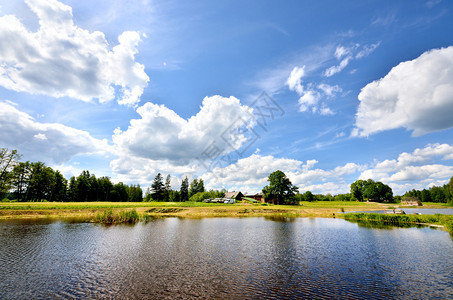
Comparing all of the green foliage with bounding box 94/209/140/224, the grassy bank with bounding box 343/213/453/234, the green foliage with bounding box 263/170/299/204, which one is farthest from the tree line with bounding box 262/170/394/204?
the green foliage with bounding box 94/209/140/224

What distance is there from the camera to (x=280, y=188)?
110875mm

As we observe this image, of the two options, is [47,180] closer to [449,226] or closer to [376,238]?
[376,238]

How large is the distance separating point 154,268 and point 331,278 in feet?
54.6

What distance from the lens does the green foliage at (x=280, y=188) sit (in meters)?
111

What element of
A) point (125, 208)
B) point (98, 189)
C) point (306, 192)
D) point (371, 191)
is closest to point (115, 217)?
point (125, 208)

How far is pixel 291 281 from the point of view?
1761 centimetres

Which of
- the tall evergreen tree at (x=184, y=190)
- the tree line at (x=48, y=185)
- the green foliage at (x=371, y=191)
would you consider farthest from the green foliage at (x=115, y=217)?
the green foliage at (x=371, y=191)

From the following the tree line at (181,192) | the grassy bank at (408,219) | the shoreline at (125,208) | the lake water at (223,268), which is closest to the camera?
the lake water at (223,268)

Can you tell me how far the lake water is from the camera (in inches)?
609

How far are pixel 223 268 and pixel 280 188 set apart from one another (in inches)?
3753

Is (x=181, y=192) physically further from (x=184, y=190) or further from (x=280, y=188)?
(x=280, y=188)

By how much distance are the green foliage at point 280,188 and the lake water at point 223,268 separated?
255 ft

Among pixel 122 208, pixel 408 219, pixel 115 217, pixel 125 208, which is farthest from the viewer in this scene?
pixel 125 208

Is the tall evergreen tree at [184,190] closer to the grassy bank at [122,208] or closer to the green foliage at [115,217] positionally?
the grassy bank at [122,208]
